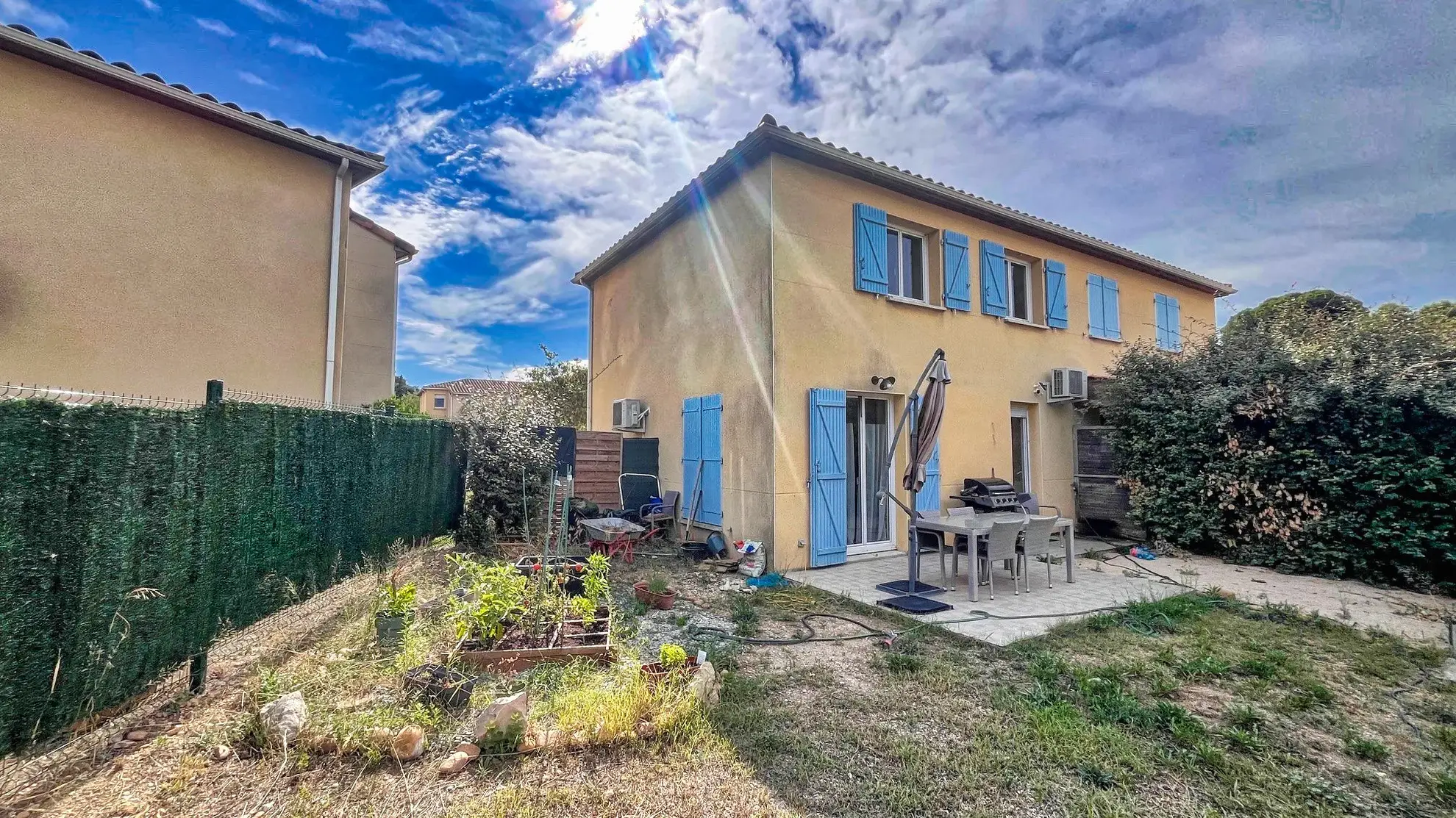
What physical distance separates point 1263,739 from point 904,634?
213 centimetres

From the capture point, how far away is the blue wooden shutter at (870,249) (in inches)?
303

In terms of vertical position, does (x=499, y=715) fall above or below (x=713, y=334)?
below

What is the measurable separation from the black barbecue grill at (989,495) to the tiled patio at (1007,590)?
2.81ft

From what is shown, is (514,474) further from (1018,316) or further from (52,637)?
(1018,316)

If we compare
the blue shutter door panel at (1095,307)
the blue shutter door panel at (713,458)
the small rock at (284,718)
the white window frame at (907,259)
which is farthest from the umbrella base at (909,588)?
the blue shutter door panel at (1095,307)

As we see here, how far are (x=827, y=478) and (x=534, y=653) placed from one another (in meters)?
4.40

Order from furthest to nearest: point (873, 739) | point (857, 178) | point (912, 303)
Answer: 1. point (912, 303)
2. point (857, 178)
3. point (873, 739)

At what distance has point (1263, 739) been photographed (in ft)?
9.64

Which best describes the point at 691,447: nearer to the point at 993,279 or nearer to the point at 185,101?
the point at 993,279

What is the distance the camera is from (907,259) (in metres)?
8.70

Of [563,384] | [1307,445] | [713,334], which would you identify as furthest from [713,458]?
[563,384]

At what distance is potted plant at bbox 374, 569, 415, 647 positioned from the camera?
12.6 feet

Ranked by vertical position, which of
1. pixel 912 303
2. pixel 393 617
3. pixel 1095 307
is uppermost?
pixel 1095 307

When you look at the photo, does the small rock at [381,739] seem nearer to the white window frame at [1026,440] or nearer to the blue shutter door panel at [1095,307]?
the white window frame at [1026,440]
